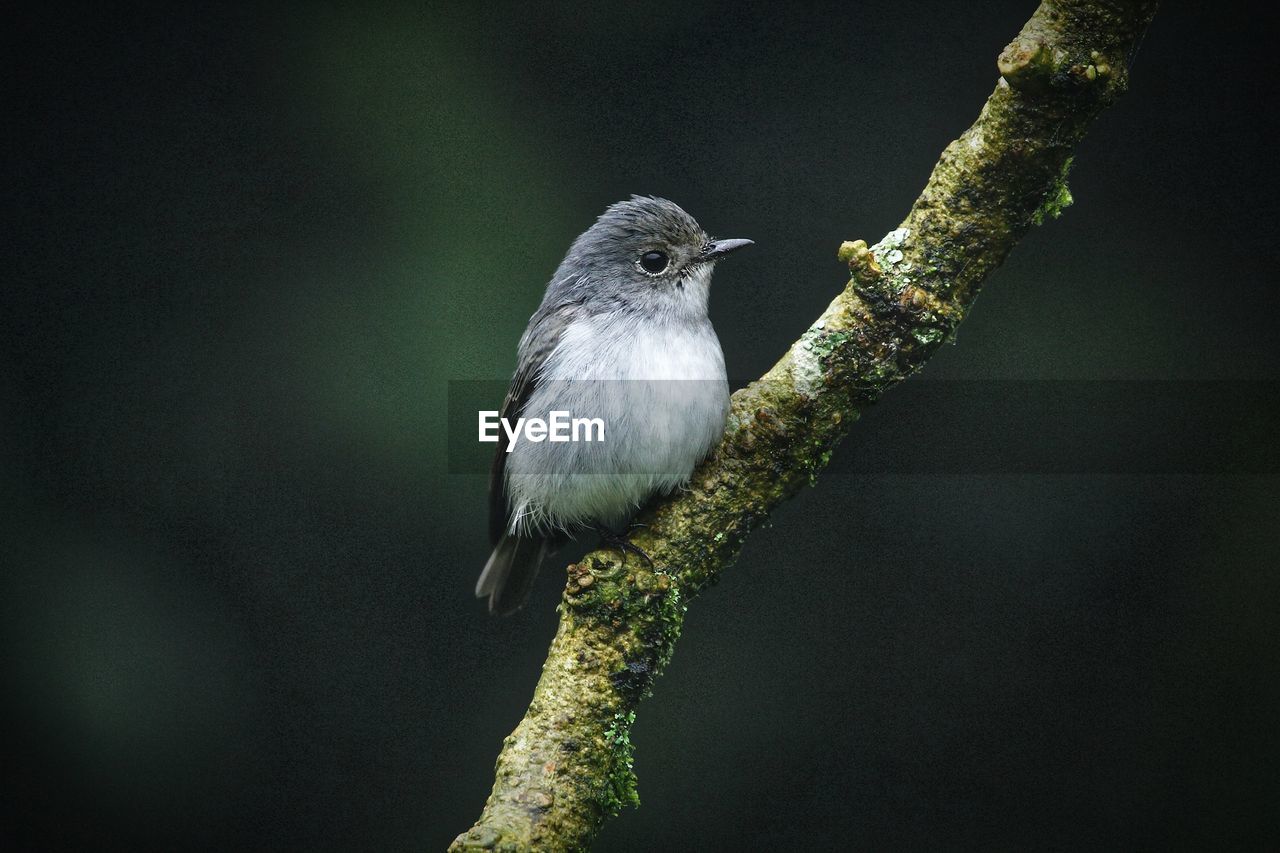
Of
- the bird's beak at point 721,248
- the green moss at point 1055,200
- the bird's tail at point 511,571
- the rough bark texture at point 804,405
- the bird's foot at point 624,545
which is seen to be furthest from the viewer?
the bird's tail at point 511,571

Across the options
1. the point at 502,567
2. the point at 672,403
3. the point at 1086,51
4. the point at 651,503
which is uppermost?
the point at 1086,51

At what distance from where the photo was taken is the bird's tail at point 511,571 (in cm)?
203

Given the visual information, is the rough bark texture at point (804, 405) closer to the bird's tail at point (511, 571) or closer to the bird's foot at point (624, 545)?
the bird's foot at point (624, 545)

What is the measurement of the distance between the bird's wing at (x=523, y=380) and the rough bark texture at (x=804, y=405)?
358mm

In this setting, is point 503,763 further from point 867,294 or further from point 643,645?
point 867,294

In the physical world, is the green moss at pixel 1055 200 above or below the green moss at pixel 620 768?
above

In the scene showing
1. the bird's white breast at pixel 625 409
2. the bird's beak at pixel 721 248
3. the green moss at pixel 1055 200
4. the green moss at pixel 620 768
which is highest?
the green moss at pixel 1055 200

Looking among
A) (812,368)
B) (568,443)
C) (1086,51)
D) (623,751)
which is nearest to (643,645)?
(623,751)

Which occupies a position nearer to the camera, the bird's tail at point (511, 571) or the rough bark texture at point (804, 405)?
the rough bark texture at point (804, 405)

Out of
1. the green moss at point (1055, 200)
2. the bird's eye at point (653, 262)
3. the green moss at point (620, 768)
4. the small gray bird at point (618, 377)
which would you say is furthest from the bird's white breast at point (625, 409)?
the green moss at point (1055, 200)

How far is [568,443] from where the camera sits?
1.80 meters

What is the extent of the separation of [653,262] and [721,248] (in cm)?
13

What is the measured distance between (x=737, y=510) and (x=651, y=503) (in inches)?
6.1

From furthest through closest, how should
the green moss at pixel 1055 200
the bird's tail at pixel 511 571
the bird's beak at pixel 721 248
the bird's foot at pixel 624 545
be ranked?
the bird's tail at pixel 511 571 → the bird's beak at pixel 721 248 → the bird's foot at pixel 624 545 → the green moss at pixel 1055 200
